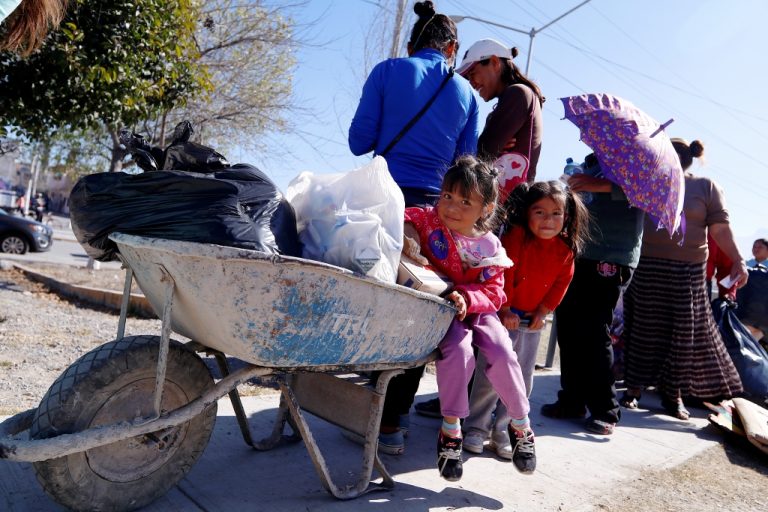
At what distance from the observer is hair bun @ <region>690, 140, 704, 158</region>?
4359mm

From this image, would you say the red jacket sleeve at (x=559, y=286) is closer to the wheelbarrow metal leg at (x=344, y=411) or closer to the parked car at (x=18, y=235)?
the wheelbarrow metal leg at (x=344, y=411)

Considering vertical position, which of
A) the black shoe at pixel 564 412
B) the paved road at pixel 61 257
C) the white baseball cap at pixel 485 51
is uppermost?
the white baseball cap at pixel 485 51

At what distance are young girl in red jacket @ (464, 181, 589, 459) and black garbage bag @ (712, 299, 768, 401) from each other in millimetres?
2626

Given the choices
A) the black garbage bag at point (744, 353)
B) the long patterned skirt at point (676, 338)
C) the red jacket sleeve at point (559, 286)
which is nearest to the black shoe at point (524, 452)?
the red jacket sleeve at point (559, 286)

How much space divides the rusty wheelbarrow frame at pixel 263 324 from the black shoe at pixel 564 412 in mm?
2035

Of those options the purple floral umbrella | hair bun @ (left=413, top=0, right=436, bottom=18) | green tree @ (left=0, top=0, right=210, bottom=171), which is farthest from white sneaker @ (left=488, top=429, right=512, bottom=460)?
green tree @ (left=0, top=0, right=210, bottom=171)

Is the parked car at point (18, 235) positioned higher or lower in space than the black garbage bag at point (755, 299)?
lower

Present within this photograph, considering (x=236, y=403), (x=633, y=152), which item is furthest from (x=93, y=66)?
(x=633, y=152)

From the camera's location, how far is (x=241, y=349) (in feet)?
6.09

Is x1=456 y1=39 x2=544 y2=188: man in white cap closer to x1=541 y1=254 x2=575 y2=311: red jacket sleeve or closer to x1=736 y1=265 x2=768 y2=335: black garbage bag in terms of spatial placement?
x1=541 y1=254 x2=575 y2=311: red jacket sleeve

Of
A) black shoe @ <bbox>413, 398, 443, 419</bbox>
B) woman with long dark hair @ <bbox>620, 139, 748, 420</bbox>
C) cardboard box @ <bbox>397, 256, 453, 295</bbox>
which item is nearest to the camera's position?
cardboard box @ <bbox>397, 256, 453, 295</bbox>

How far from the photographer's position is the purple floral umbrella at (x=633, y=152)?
3367 mm

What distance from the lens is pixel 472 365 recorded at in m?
2.48

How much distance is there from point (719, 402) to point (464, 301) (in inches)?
131
